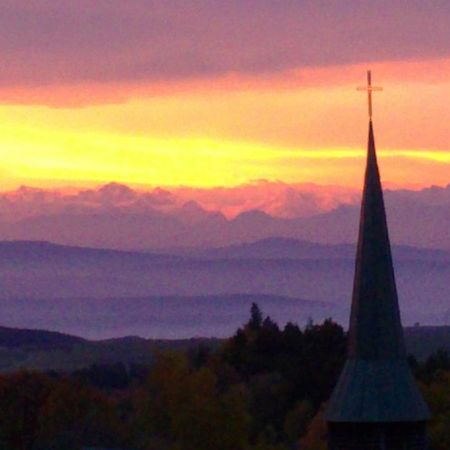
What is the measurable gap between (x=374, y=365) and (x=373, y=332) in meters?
0.64

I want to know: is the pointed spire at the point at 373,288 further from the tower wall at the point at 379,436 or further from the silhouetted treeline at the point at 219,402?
the silhouetted treeline at the point at 219,402

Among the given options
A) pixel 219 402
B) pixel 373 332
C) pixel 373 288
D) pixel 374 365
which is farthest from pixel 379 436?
pixel 219 402

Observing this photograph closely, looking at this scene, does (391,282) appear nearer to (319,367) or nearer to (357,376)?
(357,376)

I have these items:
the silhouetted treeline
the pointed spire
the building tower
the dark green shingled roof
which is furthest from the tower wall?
the silhouetted treeline

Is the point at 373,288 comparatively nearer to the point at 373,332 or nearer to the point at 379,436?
the point at 373,332

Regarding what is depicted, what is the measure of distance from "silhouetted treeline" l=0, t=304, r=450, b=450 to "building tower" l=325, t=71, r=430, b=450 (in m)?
32.8

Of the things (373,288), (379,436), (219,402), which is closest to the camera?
(379,436)

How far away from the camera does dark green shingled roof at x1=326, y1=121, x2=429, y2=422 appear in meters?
43.0

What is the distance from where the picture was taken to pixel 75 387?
9844 centimetres

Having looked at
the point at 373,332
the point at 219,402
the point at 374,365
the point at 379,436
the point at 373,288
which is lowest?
the point at 379,436

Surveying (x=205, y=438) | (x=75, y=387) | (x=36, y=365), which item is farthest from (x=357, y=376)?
(x=36, y=365)

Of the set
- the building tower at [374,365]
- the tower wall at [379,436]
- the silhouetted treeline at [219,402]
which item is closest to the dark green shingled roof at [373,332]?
the building tower at [374,365]

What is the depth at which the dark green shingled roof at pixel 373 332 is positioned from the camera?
43000 millimetres

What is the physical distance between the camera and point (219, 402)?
86000 millimetres
